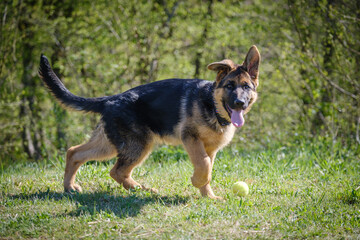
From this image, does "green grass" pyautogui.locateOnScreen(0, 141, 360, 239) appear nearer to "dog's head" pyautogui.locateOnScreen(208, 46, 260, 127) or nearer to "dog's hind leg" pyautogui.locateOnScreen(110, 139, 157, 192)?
"dog's hind leg" pyautogui.locateOnScreen(110, 139, 157, 192)

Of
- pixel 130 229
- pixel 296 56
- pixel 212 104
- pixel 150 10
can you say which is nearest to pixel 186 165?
pixel 212 104

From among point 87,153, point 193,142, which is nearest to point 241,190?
point 193,142

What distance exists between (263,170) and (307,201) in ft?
4.39

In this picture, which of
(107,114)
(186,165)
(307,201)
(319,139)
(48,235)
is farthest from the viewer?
(319,139)

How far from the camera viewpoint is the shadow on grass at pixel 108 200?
13.3ft

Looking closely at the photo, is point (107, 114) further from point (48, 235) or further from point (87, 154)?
point (48, 235)

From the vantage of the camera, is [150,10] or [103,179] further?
[150,10]

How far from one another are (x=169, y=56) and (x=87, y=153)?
517 cm

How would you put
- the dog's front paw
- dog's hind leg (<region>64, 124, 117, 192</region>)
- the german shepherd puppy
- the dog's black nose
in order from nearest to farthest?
the dog's black nose
the german shepherd puppy
the dog's front paw
dog's hind leg (<region>64, 124, 117, 192</region>)

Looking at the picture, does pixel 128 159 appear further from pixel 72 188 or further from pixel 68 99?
pixel 68 99

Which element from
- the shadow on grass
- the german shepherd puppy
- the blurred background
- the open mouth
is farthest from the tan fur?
the blurred background

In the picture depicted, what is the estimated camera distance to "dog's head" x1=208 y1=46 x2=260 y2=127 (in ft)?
14.5

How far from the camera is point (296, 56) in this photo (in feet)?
27.0

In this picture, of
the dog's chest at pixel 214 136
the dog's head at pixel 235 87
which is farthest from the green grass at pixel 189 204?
the dog's head at pixel 235 87
